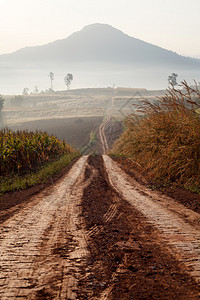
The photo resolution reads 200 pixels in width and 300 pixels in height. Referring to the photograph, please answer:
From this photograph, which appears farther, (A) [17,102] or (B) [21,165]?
(A) [17,102]

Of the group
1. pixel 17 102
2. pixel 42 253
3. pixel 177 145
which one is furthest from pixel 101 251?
pixel 17 102

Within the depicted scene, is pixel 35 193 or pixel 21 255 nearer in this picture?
pixel 21 255

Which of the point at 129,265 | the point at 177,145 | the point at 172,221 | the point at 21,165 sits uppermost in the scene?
the point at 177,145

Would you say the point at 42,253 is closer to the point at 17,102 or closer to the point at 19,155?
the point at 19,155

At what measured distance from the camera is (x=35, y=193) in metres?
6.35

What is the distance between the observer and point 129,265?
2.39 m

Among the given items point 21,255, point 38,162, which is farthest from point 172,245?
point 38,162

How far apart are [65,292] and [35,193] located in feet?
15.0

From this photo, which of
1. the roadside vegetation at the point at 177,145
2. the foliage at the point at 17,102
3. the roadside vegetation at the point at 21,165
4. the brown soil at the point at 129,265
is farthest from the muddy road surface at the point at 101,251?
the foliage at the point at 17,102

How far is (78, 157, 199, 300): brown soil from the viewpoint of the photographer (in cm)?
196

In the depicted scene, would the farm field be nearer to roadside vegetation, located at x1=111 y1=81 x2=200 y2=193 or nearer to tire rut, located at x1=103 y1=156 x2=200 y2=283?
tire rut, located at x1=103 y1=156 x2=200 y2=283

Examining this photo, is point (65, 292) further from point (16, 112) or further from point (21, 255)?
point (16, 112)

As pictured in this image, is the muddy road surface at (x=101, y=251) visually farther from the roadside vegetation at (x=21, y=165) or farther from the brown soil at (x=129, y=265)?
the roadside vegetation at (x=21, y=165)

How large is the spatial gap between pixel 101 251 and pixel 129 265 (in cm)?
42
